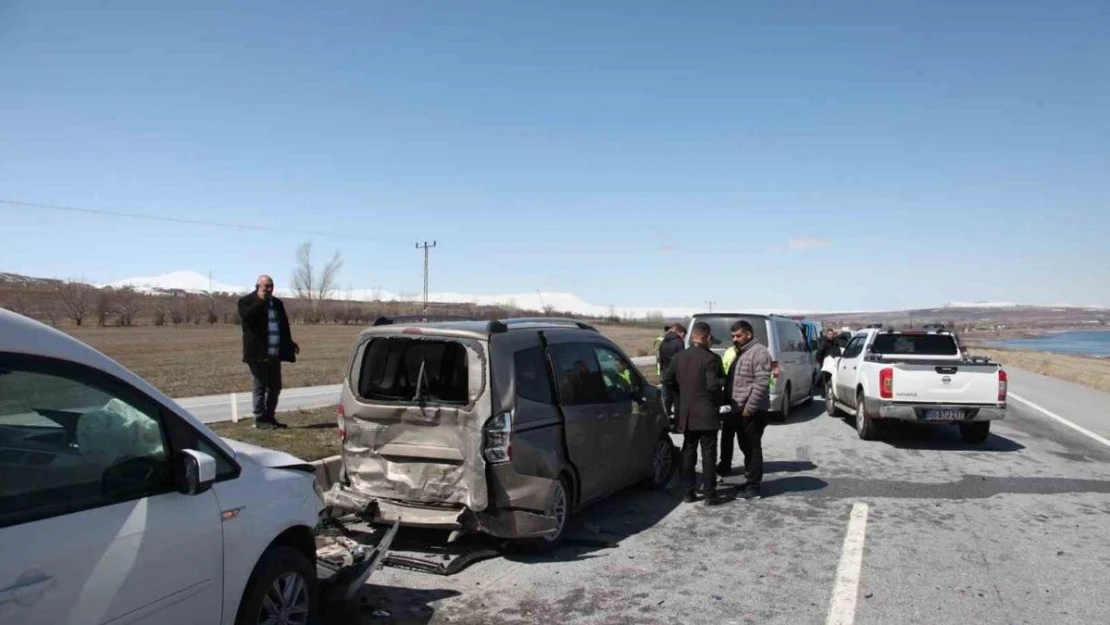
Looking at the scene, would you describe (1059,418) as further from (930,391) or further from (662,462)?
(662,462)

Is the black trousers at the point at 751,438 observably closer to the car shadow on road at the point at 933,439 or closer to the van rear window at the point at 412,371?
the van rear window at the point at 412,371

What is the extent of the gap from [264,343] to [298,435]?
1.27 meters

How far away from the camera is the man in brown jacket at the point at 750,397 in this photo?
816 cm

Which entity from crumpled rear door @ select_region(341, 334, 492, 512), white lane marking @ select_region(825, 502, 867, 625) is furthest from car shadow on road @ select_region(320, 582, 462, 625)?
white lane marking @ select_region(825, 502, 867, 625)

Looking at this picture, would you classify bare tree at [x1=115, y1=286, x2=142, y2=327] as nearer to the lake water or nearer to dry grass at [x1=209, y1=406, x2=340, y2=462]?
dry grass at [x1=209, y1=406, x2=340, y2=462]

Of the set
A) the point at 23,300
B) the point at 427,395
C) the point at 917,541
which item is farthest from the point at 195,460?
the point at 23,300

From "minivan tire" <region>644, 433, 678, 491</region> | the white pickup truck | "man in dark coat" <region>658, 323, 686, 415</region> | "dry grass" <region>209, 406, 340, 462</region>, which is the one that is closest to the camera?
"minivan tire" <region>644, 433, 678, 491</region>

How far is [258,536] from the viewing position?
3.81 m

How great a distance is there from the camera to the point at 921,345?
13391 mm

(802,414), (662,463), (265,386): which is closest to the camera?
(662,463)

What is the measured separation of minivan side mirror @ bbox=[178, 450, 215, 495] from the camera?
A: 3.36 meters

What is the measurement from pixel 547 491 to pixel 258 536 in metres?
2.59

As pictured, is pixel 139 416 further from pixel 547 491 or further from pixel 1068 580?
pixel 1068 580

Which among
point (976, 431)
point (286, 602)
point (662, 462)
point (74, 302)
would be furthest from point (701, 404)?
point (74, 302)
